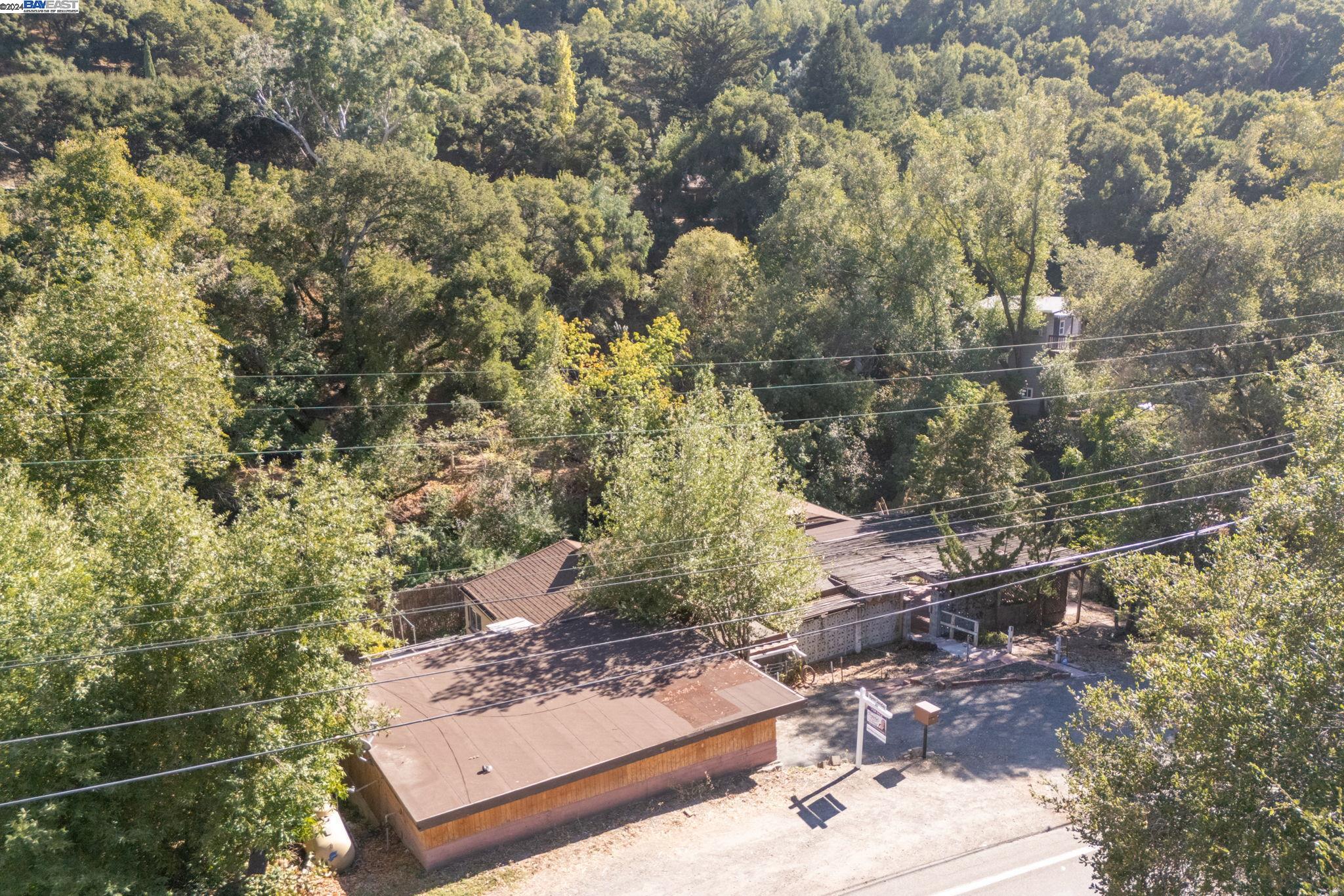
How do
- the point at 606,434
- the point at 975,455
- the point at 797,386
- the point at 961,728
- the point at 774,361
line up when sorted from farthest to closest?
the point at 797,386 → the point at 774,361 → the point at 606,434 → the point at 975,455 → the point at 961,728

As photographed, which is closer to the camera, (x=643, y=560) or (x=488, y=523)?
(x=643, y=560)

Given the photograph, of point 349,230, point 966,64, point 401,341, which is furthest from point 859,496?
point 966,64

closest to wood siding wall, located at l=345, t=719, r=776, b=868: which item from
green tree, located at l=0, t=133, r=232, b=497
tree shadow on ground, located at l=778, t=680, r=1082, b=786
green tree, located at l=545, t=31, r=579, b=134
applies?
tree shadow on ground, located at l=778, t=680, r=1082, b=786

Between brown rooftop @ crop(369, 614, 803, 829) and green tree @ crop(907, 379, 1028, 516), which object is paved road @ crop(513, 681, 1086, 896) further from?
green tree @ crop(907, 379, 1028, 516)

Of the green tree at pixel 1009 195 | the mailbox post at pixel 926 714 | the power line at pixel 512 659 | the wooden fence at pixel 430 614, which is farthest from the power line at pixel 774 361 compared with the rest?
the mailbox post at pixel 926 714

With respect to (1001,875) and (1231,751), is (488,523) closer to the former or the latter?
(1001,875)

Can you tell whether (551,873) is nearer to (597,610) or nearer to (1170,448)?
(597,610)

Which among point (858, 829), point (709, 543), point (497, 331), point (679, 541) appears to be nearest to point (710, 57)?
point (497, 331)
